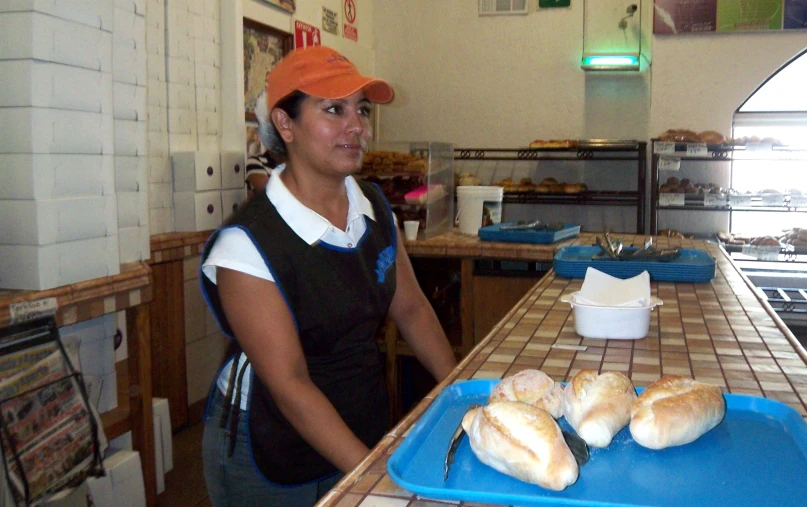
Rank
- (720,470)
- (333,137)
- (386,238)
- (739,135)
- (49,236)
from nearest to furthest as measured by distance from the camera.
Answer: (720,470)
(333,137)
(386,238)
(49,236)
(739,135)

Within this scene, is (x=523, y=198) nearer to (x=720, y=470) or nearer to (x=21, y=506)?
(x=21, y=506)

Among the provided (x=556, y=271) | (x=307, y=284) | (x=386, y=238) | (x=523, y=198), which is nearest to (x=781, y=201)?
(x=523, y=198)

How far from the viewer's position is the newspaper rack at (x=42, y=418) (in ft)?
6.16

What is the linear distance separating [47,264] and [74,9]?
0.73 metres

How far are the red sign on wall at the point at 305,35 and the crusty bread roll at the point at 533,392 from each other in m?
4.23

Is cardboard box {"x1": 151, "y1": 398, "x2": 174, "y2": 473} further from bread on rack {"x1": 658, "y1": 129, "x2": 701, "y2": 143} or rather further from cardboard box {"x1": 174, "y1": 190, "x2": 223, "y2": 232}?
bread on rack {"x1": 658, "y1": 129, "x2": 701, "y2": 143}

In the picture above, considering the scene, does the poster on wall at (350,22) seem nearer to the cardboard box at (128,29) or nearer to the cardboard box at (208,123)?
the cardboard box at (208,123)

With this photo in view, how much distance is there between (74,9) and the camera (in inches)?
84.2

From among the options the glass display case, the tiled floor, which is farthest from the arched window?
the tiled floor

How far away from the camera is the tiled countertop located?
845mm

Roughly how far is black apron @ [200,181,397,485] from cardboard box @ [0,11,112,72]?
959mm

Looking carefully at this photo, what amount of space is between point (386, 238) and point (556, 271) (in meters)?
0.80

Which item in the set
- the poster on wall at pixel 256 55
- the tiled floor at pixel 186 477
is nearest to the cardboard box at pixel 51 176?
the tiled floor at pixel 186 477

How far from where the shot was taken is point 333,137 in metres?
1.55
